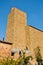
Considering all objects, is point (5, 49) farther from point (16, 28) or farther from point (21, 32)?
point (21, 32)

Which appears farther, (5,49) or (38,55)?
(38,55)

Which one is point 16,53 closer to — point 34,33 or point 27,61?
point 27,61

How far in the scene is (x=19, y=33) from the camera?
3030cm

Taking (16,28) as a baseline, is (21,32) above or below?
below

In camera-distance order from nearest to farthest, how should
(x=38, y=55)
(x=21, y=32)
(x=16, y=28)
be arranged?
1. (x=38, y=55)
2. (x=16, y=28)
3. (x=21, y=32)

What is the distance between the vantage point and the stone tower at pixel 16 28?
29297 millimetres

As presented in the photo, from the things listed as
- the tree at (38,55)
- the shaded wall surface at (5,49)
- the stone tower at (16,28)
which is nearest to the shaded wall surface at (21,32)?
the stone tower at (16,28)

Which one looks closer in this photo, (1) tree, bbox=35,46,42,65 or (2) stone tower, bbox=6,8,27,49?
(1) tree, bbox=35,46,42,65

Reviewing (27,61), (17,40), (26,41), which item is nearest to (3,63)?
(27,61)

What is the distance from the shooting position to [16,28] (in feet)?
99.1

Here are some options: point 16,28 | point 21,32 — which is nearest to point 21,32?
point 21,32

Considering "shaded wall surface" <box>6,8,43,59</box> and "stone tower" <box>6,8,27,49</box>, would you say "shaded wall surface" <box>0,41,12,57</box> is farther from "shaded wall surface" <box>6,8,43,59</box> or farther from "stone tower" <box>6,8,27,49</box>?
"shaded wall surface" <box>6,8,43,59</box>

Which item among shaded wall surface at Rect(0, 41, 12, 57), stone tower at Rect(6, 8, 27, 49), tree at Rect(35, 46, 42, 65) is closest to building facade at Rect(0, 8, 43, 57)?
stone tower at Rect(6, 8, 27, 49)

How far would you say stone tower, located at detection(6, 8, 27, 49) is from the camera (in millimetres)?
29297
